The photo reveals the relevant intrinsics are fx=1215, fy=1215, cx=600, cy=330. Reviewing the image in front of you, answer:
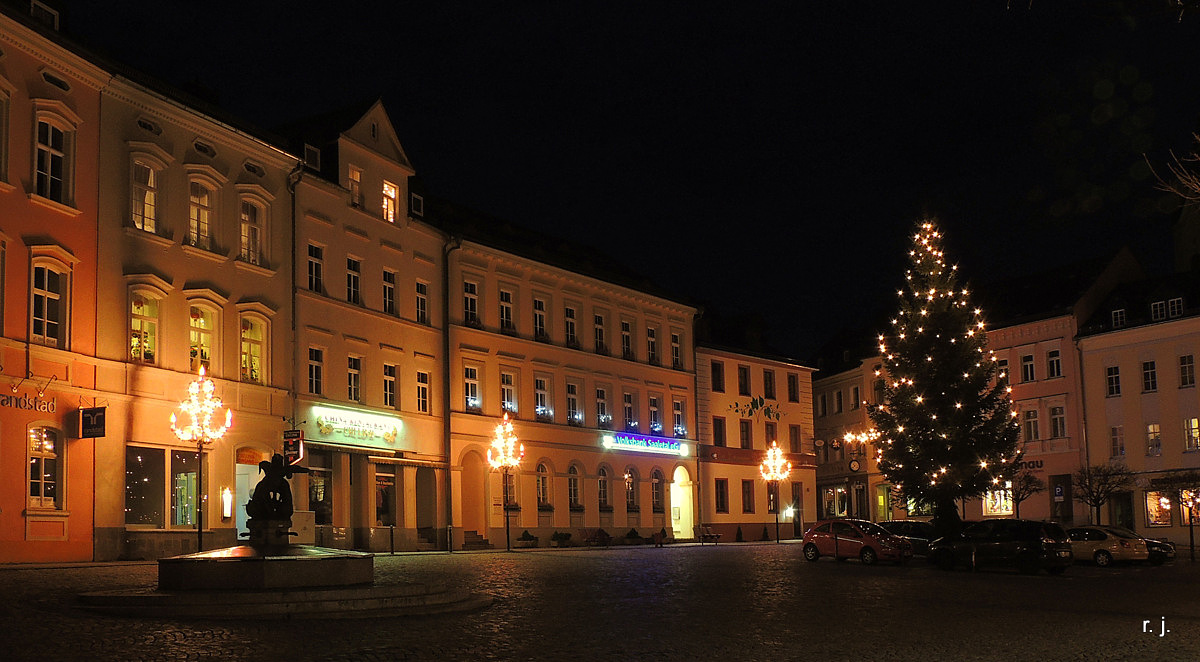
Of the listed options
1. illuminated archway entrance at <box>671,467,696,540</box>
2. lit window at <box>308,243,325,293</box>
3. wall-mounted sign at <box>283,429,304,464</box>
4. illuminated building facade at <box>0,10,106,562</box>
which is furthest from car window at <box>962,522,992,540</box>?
illuminated archway entrance at <box>671,467,696,540</box>

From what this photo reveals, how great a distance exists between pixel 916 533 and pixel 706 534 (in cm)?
1747

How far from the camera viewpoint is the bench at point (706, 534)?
2237 inches

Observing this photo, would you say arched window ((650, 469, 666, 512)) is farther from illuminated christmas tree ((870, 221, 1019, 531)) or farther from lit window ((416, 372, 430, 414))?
illuminated christmas tree ((870, 221, 1019, 531))

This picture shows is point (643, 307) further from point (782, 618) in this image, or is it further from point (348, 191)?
point (782, 618)

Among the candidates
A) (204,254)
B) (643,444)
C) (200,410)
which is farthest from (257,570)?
(643,444)

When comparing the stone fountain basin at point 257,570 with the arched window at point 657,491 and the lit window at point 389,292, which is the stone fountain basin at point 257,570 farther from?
the arched window at point 657,491

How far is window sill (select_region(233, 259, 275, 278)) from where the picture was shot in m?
37.3

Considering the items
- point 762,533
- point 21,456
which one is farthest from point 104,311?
point 762,533

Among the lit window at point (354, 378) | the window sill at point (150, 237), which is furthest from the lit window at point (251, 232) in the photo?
the lit window at point (354, 378)

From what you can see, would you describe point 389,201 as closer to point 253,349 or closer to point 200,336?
point 253,349

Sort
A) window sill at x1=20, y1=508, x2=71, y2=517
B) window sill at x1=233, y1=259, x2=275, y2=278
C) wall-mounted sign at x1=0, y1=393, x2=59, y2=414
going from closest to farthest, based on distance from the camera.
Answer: wall-mounted sign at x1=0, y1=393, x2=59, y2=414 < window sill at x1=20, y1=508, x2=71, y2=517 < window sill at x1=233, y1=259, x2=275, y2=278

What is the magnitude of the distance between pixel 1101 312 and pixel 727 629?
50542mm

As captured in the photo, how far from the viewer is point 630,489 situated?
56.3 metres

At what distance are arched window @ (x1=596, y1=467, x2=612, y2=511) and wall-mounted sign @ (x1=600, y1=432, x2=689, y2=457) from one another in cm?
118
